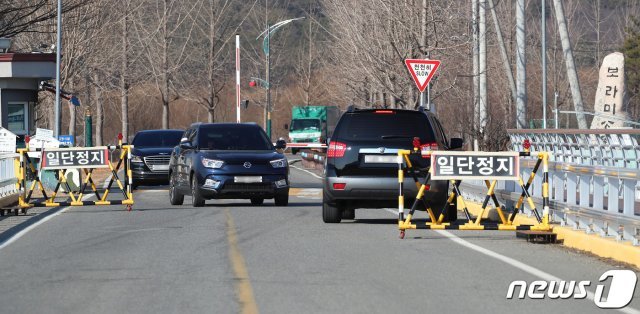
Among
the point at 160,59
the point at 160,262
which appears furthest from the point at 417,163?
the point at 160,59

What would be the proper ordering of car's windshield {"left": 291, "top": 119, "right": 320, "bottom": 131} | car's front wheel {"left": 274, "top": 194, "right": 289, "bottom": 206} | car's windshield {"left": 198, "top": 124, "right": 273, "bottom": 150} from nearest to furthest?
car's front wheel {"left": 274, "top": 194, "right": 289, "bottom": 206} < car's windshield {"left": 198, "top": 124, "right": 273, "bottom": 150} < car's windshield {"left": 291, "top": 119, "right": 320, "bottom": 131}

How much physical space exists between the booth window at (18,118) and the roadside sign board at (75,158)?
18051mm

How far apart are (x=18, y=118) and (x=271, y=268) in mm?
29504

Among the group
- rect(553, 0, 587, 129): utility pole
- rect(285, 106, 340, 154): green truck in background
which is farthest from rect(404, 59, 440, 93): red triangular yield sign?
rect(285, 106, 340, 154): green truck in background

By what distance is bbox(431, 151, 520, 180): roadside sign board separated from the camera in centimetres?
1705

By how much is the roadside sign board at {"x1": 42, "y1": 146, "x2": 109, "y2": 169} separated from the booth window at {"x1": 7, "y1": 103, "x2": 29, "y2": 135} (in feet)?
59.2

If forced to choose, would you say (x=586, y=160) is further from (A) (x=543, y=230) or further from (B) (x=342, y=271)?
(B) (x=342, y=271)

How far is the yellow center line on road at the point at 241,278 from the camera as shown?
423 inches

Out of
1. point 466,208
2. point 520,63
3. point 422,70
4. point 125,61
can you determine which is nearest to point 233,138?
point 422,70

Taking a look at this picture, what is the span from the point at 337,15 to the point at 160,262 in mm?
49034

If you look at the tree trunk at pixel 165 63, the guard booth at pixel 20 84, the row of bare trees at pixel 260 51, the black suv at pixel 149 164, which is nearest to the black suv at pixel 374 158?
the black suv at pixel 149 164

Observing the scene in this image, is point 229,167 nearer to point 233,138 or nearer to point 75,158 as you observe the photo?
point 233,138

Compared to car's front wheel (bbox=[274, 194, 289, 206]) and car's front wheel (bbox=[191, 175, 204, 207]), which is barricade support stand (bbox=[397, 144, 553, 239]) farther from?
car's front wheel (bbox=[191, 175, 204, 207])

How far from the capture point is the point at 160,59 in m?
71.9
